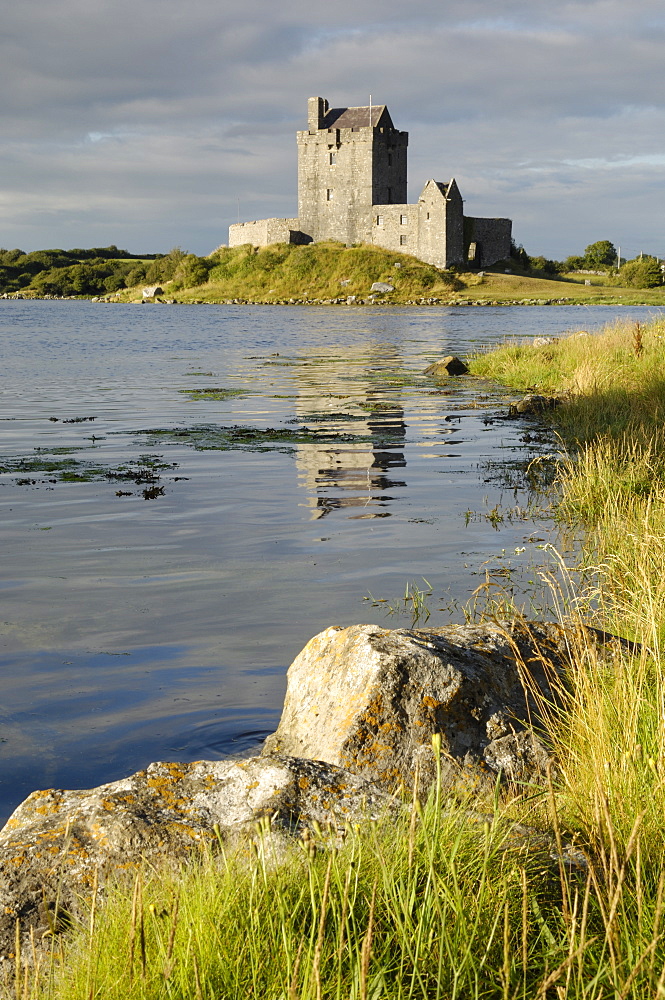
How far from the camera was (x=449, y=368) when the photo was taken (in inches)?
989

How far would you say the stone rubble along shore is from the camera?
8.77 feet

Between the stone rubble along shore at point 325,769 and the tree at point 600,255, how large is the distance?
4827 inches

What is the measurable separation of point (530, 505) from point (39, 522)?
531 cm

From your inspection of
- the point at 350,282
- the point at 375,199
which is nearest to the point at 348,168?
the point at 375,199

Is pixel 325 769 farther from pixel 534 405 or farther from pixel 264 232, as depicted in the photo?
pixel 264 232

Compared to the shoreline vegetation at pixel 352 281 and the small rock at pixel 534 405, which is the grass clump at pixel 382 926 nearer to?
the small rock at pixel 534 405

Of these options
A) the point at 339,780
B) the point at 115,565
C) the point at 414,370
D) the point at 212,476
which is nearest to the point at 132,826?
the point at 339,780

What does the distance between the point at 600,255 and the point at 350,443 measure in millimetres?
117700

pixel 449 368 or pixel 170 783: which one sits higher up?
pixel 449 368

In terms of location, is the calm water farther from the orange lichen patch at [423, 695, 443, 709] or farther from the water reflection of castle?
the orange lichen patch at [423, 695, 443, 709]

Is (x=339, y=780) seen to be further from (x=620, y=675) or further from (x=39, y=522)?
(x=39, y=522)

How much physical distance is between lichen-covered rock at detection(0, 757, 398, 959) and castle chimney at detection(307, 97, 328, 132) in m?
98.8

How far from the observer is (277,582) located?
7598 millimetres

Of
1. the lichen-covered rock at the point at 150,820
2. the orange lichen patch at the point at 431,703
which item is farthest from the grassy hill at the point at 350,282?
the lichen-covered rock at the point at 150,820
